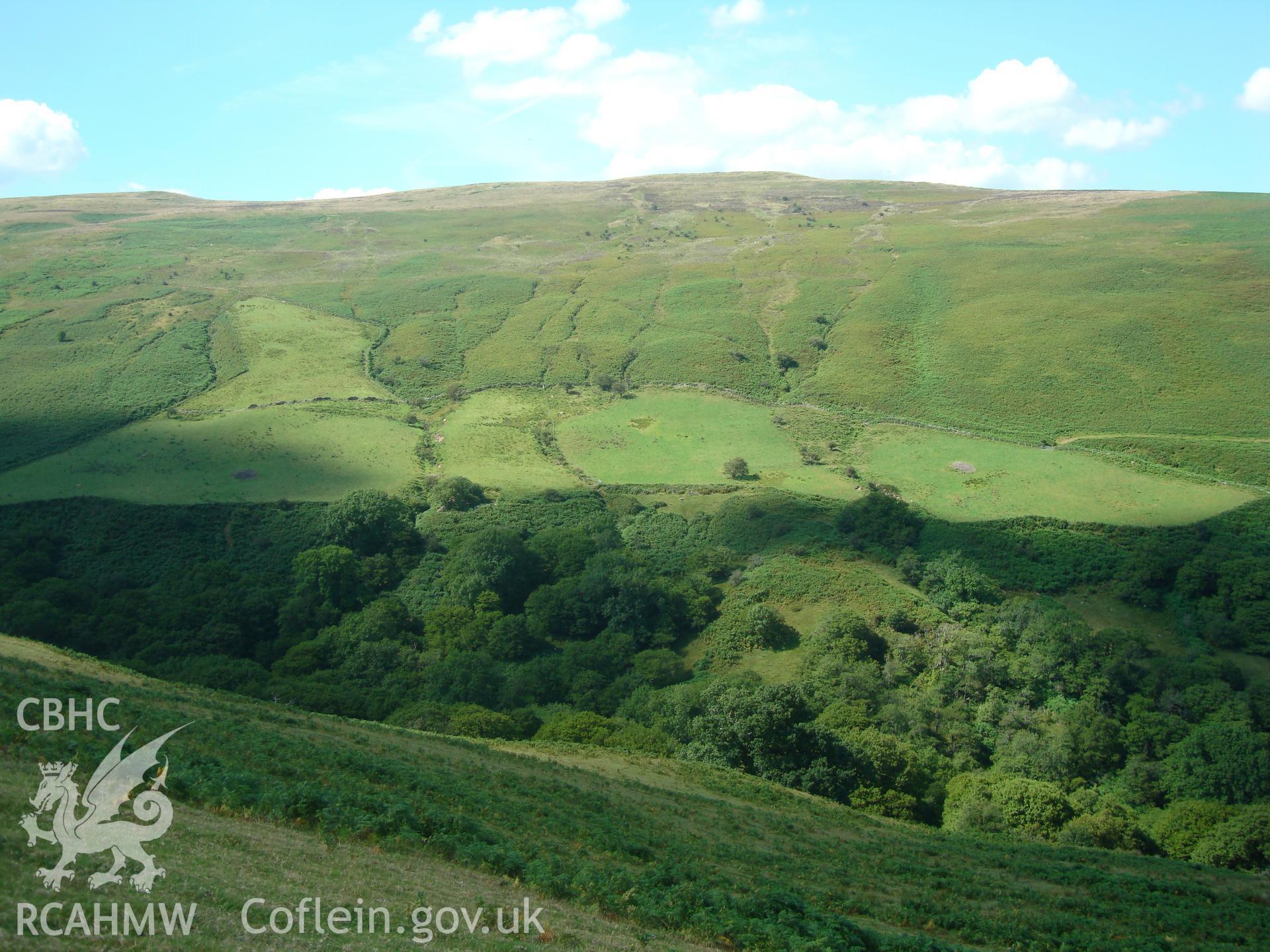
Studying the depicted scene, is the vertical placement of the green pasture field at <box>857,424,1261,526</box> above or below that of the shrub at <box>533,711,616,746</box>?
above

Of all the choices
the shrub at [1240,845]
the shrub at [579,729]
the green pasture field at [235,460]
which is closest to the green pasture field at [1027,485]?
the shrub at [1240,845]

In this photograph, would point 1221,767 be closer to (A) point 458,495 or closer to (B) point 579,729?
(B) point 579,729

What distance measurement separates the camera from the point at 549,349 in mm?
116125

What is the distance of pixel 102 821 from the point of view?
15438 mm

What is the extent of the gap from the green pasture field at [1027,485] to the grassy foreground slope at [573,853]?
44193mm

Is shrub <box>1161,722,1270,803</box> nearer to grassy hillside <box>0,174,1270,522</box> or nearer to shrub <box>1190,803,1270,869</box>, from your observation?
shrub <box>1190,803,1270,869</box>

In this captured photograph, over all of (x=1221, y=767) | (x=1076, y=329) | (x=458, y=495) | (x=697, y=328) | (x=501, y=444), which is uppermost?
(x=697, y=328)

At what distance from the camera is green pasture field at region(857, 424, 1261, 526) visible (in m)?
71.0

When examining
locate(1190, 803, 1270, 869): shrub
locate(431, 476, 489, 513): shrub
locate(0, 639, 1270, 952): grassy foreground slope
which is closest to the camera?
locate(0, 639, 1270, 952): grassy foreground slope

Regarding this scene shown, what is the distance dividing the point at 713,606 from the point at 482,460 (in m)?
35.6

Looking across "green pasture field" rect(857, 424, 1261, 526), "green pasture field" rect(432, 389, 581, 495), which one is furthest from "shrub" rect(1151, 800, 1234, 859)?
"green pasture field" rect(432, 389, 581, 495)

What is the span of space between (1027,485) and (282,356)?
9013 cm

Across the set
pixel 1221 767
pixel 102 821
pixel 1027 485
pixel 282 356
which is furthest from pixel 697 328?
pixel 102 821

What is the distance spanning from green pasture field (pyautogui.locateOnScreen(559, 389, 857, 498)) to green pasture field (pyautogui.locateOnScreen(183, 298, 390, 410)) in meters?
28.7
